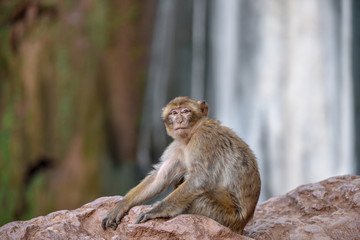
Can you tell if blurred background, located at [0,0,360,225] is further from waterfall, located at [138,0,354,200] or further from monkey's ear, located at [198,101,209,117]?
monkey's ear, located at [198,101,209,117]

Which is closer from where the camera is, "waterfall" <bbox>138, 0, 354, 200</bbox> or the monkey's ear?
the monkey's ear

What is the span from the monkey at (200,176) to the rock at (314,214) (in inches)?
16.7

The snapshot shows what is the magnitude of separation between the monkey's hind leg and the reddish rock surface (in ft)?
0.66

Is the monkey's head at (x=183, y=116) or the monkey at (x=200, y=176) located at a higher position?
the monkey's head at (x=183, y=116)

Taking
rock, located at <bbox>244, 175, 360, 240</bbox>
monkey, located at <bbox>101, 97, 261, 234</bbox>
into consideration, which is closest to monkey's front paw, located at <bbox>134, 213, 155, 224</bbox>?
monkey, located at <bbox>101, 97, 261, 234</bbox>

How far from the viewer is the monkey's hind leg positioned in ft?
16.3

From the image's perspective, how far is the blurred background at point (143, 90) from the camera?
14.1 meters

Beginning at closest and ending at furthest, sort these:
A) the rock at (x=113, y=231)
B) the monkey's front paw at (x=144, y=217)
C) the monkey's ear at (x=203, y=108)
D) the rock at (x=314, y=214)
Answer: the rock at (x=113, y=231)
the monkey's front paw at (x=144, y=217)
the rock at (x=314, y=214)
the monkey's ear at (x=203, y=108)

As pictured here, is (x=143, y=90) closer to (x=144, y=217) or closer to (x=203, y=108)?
(x=203, y=108)

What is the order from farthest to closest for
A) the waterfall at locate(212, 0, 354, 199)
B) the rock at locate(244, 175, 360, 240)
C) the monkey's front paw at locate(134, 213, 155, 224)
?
the waterfall at locate(212, 0, 354, 199), the rock at locate(244, 175, 360, 240), the monkey's front paw at locate(134, 213, 155, 224)

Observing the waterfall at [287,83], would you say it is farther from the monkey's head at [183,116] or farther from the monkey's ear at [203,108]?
the monkey's head at [183,116]

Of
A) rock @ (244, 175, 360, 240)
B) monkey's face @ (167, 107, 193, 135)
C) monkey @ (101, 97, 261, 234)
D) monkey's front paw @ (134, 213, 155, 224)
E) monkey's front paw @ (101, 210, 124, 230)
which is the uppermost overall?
monkey's face @ (167, 107, 193, 135)

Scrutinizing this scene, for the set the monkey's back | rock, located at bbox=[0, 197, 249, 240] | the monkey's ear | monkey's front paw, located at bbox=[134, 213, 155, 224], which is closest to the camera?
rock, located at bbox=[0, 197, 249, 240]

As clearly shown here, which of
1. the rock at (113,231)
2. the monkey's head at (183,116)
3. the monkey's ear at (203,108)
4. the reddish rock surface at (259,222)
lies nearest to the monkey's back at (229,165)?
the monkey's head at (183,116)
